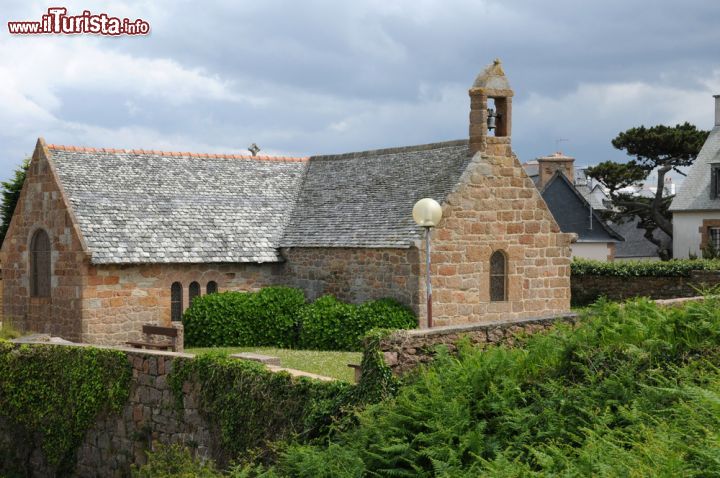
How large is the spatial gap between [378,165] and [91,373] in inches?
503

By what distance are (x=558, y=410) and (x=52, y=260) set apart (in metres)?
17.7

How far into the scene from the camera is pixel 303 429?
1245cm

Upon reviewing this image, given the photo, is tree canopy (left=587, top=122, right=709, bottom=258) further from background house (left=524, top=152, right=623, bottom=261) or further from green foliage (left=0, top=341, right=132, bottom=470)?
green foliage (left=0, top=341, right=132, bottom=470)

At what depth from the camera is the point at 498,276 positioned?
24.0 meters

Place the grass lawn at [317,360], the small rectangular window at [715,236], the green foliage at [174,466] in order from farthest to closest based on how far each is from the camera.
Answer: the small rectangular window at [715,236] < the grass lawn at [317,360] < the green foliage at [174,466]

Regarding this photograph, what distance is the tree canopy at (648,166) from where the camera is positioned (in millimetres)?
47688

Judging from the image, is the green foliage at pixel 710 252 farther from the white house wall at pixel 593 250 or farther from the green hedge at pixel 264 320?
the green hedge at pixel 264 320

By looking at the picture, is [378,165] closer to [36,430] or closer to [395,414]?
[36,430]

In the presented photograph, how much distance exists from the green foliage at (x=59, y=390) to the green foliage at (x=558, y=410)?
4967 mm

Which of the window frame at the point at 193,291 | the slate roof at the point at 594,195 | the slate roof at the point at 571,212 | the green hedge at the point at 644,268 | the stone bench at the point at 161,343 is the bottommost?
the stone bench at the point at 161,343

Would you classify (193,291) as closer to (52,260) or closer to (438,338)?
(52,260)

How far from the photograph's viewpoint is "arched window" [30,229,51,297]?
25.2 m

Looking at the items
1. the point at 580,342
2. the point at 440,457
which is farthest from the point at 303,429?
the point at 580,342

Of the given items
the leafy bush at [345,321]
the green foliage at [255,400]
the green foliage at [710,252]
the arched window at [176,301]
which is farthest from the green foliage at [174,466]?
the green foliage at [710,252]
